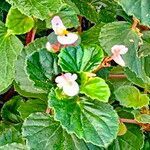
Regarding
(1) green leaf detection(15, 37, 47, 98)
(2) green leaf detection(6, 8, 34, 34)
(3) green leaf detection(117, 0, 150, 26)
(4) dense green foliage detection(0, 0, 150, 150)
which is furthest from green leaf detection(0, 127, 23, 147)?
(3) green leaf detection(117, 0, 150, 26)

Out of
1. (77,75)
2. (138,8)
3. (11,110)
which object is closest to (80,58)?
(77,75)

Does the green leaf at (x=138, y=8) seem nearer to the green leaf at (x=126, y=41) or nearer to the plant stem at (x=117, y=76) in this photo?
the green leaf at (x=126, y=41)

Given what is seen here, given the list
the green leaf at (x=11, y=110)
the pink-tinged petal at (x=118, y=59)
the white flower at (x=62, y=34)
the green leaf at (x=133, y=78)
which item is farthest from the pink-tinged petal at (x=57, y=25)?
the green leaf at (x=11, y=110)

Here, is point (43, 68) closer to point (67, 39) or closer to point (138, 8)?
point (67, 39)

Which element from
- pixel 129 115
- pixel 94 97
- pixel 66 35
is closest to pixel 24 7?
pixel 66 35

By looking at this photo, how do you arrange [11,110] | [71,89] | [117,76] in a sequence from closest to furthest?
[71,89], [117,76], [11,110]

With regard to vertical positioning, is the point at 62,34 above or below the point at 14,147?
above
